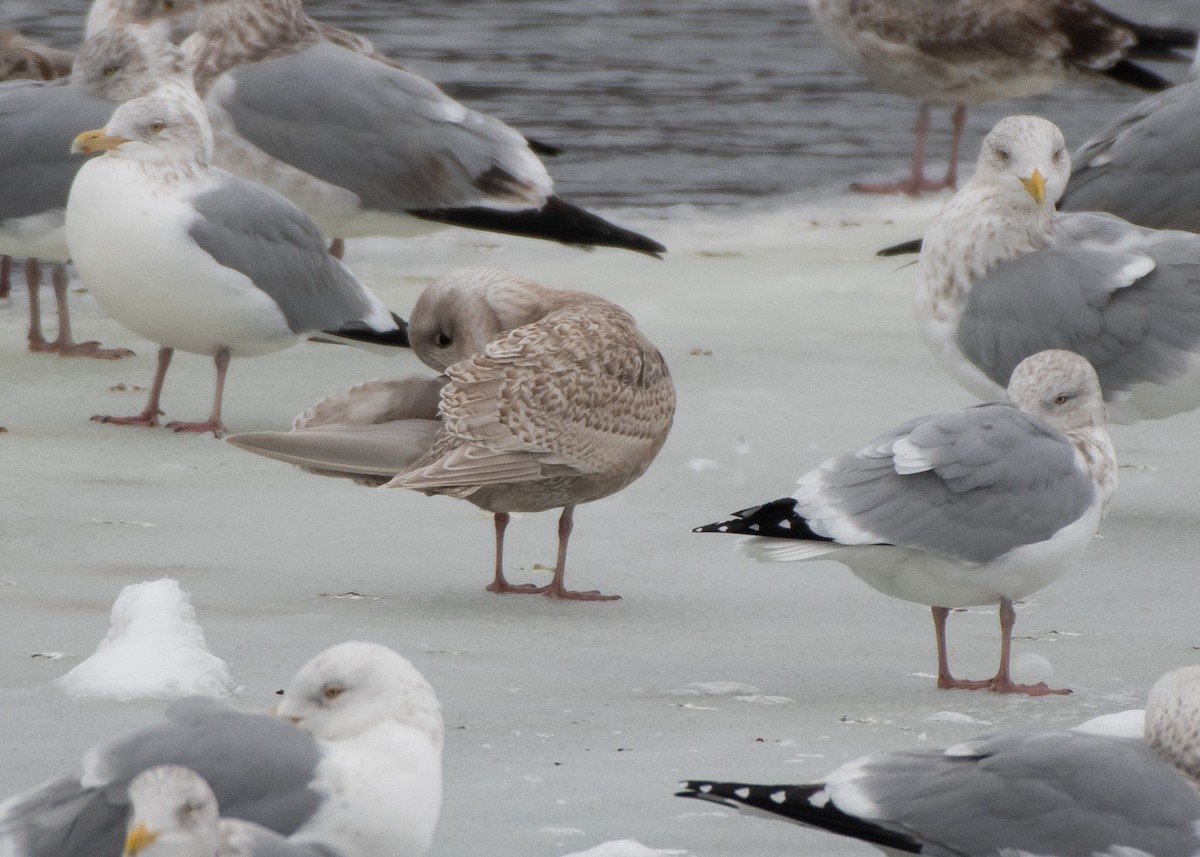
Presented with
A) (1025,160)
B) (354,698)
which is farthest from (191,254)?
(354,698)

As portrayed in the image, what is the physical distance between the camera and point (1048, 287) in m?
5.39

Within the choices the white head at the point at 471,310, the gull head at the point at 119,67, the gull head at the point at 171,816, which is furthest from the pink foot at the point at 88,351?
the gull head at the point at 171,816

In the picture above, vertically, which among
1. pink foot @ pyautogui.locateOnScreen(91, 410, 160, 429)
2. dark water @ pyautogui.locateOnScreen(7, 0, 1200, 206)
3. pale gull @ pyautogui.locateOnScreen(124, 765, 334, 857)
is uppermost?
pale gull @ pyautogui.locateOnScreen(124, 765, 334, 857)

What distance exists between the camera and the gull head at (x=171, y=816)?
7.55 ft

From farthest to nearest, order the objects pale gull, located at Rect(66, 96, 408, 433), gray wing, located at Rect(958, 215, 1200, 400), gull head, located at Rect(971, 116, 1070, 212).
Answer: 1. pale gull, located at Rect(66, 96, 408, 433)
2. gull head, located at Rect(971, 116, 1070, 212)
3. gray wing, located at Rect(958, 215, 1200, 400)

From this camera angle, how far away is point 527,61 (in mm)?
13438

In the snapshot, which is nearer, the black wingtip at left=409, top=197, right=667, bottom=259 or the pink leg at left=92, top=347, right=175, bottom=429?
the pink leg at left=92, top=347, right=175, bottom=429

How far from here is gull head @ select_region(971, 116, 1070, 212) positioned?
550cm

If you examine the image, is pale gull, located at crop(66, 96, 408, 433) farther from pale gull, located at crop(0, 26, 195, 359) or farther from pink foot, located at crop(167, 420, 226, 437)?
pale gull, located at crop(0, 26, 195, 359)

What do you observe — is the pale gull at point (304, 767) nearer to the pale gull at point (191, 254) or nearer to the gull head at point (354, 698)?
the gull head at point (354, 698)

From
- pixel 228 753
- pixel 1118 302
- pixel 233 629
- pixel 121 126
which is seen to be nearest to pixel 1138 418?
pixel 1118 302

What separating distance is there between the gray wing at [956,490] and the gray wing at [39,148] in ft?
10.8

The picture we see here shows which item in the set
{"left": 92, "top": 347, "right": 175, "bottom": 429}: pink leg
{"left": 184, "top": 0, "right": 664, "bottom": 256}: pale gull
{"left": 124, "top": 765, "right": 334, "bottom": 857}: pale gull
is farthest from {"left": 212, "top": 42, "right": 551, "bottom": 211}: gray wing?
{"left": 124, "top": 765, "right": 334, "bottom": 857}: pale gull

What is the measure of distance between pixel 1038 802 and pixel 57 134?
4528 mm
